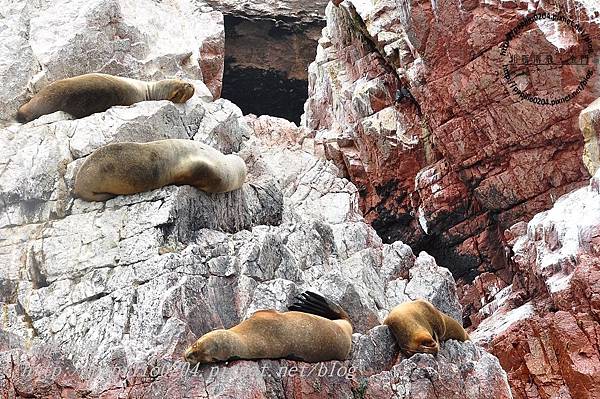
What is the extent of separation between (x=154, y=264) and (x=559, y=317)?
6910mm

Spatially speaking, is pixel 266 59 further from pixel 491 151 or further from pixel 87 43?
pixel 87 43

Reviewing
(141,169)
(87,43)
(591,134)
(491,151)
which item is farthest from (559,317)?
(87,43)

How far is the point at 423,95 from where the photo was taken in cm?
1844

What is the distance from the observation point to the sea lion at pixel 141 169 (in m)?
10.9

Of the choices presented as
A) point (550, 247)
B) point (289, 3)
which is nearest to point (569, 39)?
point (550, 247)

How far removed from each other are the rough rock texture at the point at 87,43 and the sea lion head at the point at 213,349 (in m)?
5.82

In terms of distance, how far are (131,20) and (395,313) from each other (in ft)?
25.1

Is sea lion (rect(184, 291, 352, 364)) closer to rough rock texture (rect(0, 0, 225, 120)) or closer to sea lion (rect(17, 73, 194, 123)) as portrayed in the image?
sea lion (rect(17, 73, 194, 123))

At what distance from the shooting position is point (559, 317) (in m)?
13.8

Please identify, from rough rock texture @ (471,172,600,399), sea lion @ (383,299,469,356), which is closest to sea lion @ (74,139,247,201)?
sea lion @ (383,299,469,356)

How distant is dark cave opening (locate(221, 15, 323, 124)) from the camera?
25.3 metres

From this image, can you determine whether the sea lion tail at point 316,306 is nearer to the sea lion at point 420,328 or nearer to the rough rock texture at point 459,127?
the sea lion at point 420,328

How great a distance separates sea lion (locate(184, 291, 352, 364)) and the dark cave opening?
16207 millimetres

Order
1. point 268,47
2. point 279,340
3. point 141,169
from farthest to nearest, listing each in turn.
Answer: point 268,47 → point 141,169 → point 279,340
